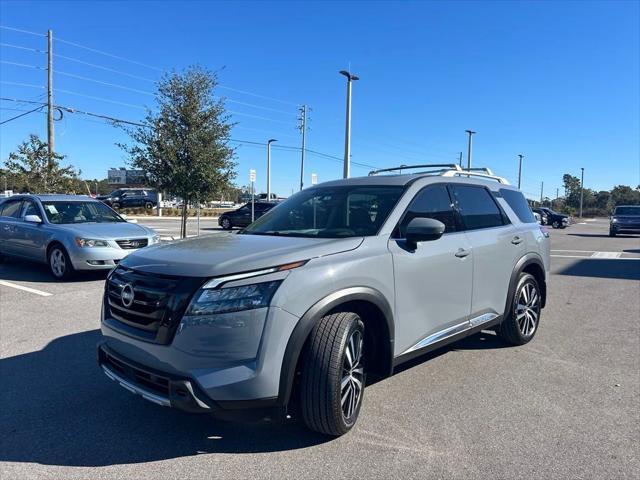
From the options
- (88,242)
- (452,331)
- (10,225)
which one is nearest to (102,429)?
(452,331)

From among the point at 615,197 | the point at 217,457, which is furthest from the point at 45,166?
the point at 615,197

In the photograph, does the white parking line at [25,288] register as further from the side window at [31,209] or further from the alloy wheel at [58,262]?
the side window at [31,209]

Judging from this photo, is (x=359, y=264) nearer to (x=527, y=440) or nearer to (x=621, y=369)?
(x=527, y=440)

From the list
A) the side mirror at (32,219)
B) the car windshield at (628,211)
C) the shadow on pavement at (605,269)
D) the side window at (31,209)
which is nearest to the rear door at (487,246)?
the shadow on pavement at (605,269)

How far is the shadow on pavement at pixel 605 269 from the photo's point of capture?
11.5 metres

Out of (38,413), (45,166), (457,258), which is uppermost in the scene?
(45,166)

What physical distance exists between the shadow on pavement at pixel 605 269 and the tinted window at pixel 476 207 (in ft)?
24.1

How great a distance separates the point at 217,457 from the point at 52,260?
25.1ft

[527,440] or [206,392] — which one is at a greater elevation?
[206,392]

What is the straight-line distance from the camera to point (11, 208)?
10.9 meters

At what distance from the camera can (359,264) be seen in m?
3.46

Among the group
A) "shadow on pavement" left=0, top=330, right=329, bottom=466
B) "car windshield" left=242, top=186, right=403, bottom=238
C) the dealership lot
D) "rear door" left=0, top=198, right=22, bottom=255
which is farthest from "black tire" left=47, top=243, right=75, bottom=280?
"car windshield" left=242, top=186, right=403, bottom=238

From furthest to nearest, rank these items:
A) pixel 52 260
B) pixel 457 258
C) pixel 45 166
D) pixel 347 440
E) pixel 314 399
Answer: pixel 45 166, pixel 52 260, pixel 457 258, pixel 347 440, pixel 314 399

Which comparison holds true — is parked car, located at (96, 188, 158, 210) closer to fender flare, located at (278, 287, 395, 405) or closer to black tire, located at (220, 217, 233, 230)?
black tire, located at (220, 217, 233, 230)
